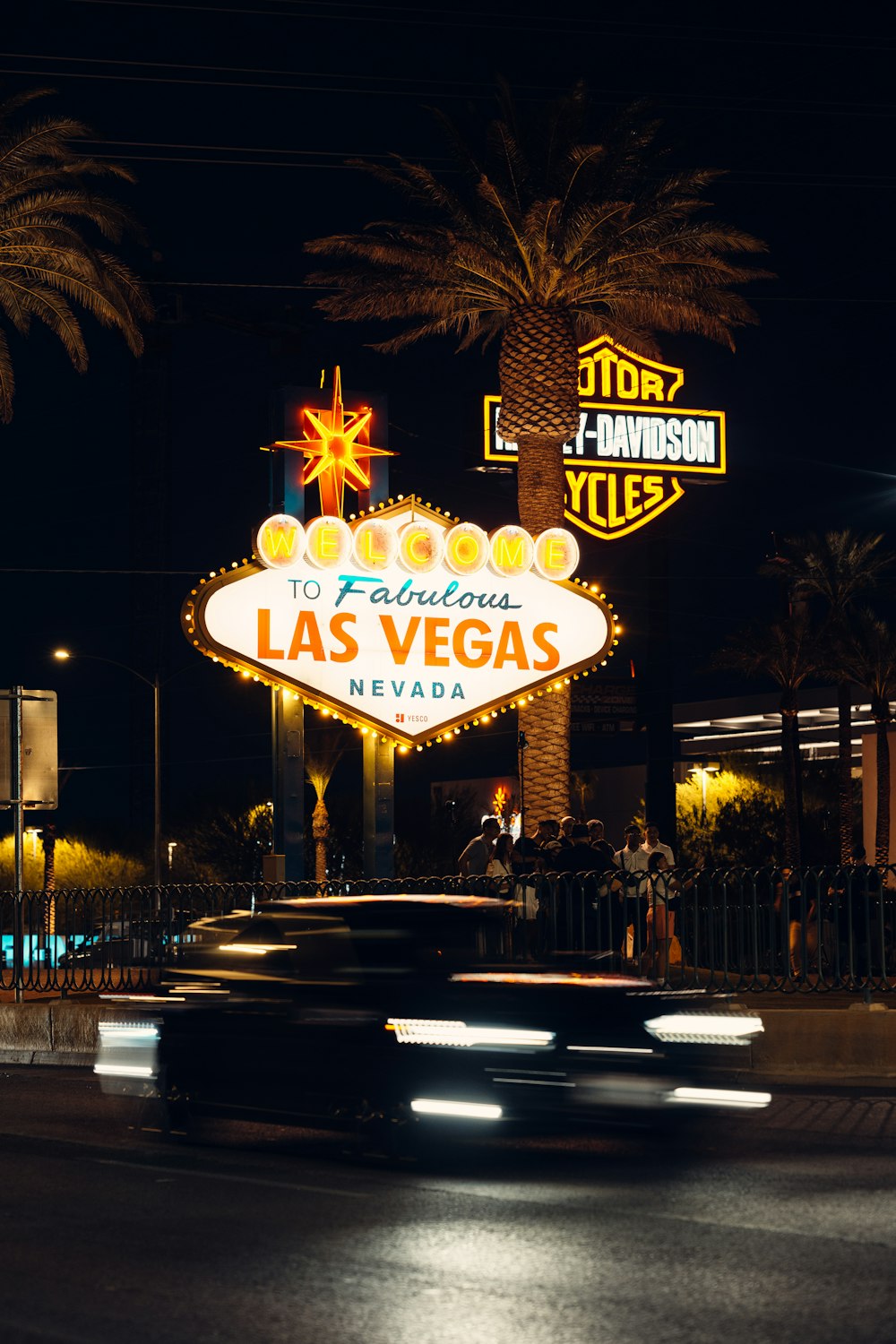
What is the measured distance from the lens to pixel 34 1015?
62.5 ft

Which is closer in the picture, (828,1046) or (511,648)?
(828,1046)

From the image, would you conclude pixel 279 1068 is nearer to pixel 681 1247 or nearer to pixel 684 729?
pixel 681 1247

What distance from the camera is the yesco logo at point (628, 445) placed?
53.1m

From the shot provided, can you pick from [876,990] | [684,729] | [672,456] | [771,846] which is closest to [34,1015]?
[876,990]

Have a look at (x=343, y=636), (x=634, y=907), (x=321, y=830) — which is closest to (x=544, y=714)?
(x=343, y=636)

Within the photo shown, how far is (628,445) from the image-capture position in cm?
5366

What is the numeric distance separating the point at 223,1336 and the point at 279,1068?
4305mm

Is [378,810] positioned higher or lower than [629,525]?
lower

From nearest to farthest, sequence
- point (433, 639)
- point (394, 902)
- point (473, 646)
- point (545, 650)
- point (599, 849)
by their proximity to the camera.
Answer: point (394, 902) → point (599, 849) → point (433, 639) → point (473, 646) → point (545, 650)

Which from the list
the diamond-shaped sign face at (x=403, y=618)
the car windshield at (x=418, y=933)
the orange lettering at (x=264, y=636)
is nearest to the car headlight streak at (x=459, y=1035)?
the car windshield at (x=418, y=933)

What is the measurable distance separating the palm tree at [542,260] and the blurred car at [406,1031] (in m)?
14.0

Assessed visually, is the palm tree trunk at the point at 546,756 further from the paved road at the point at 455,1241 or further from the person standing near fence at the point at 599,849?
the paved road at the point at 455,1241

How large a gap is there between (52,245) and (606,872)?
13.2 m

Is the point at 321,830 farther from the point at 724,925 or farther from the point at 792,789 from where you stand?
the point at 724,925
